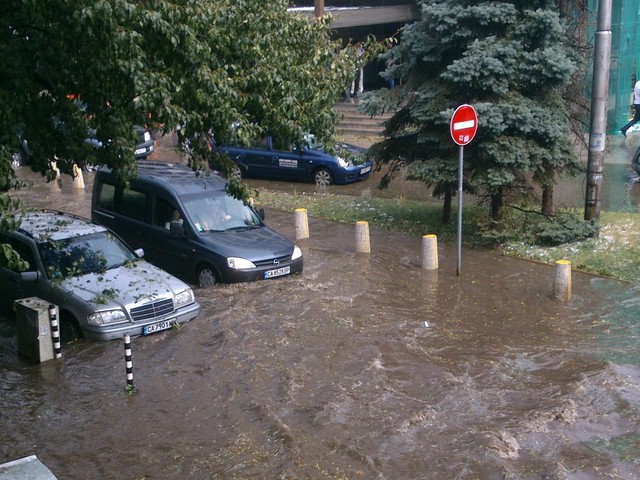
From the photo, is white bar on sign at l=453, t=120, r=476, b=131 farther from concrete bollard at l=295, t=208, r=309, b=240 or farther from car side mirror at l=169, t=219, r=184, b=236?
car side mirror at l=169, t=219, r=184, b=236

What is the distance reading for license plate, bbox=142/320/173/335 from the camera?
10445mm

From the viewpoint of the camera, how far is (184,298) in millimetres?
11047

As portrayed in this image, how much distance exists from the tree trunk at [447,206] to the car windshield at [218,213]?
4.23 meters

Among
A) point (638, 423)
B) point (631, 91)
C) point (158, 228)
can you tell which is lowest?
point (638, 423)

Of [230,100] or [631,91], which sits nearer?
[230,100]

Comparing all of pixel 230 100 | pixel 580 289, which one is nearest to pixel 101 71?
pixel 230 100

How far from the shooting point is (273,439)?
310 inches

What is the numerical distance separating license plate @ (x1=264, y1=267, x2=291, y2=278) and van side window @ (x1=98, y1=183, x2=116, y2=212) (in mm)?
3612

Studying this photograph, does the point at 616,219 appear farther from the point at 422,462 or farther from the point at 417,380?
the point at 422,462

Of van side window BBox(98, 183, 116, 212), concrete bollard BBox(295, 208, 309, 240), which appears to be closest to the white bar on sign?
concrete bollard BBox(295, 208, 309, 240)

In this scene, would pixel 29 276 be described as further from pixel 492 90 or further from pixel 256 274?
pixel 492 90

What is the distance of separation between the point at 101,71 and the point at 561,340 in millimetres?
6841

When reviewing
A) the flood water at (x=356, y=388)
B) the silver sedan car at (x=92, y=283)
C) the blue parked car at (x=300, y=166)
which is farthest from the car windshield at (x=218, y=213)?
the blue parked car at (x=300, y=166)

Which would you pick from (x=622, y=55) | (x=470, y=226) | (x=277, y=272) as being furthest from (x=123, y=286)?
(x=622, y=55)
